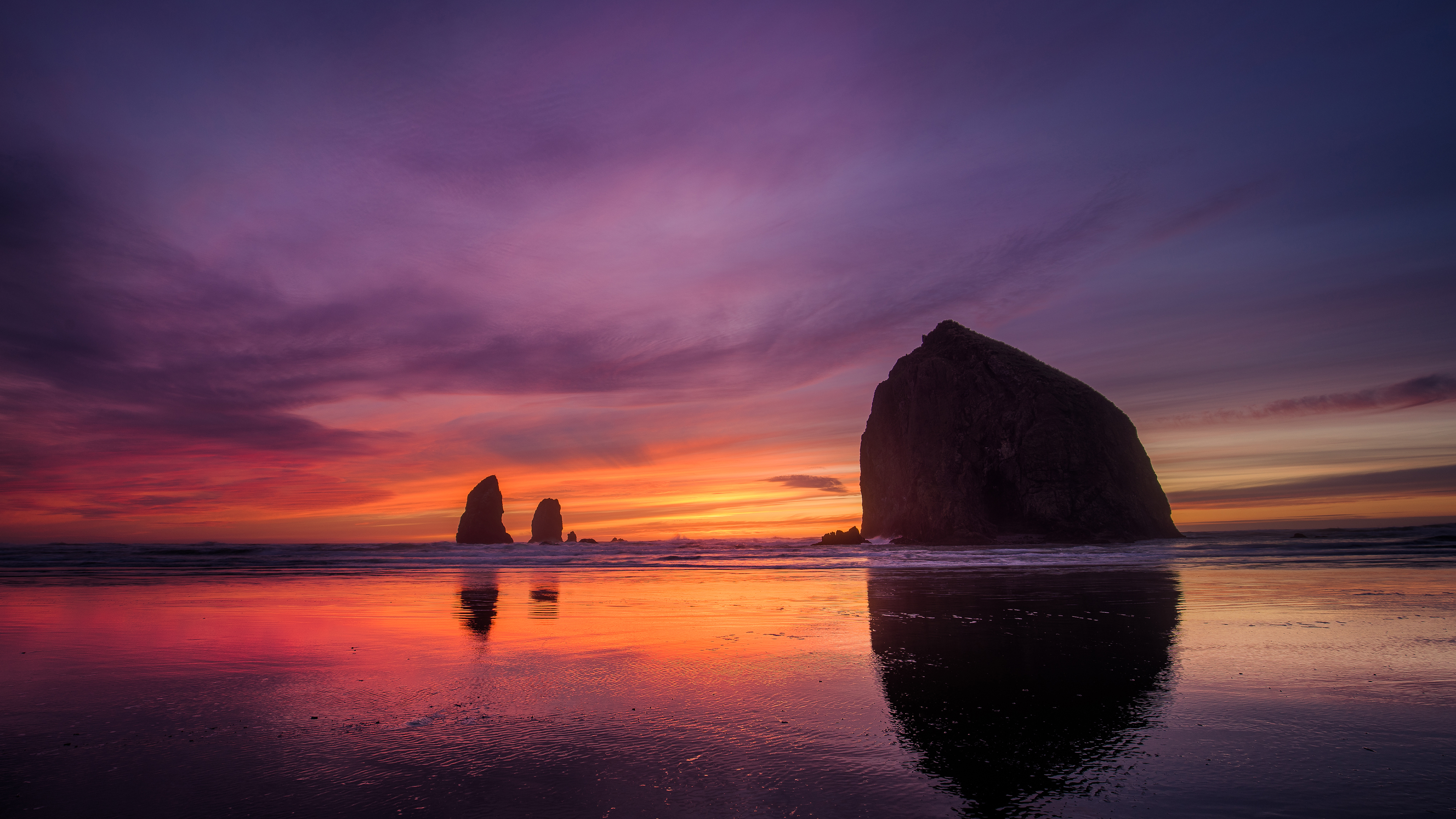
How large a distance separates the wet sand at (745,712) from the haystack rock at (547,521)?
113878 millimetres

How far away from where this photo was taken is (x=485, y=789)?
3.21 meters

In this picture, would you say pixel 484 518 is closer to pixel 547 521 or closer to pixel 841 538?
pixel 547 521

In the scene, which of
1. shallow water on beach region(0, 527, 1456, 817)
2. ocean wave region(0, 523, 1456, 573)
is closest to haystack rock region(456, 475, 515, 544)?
ocean wave region(0, 523, 1456, 573)

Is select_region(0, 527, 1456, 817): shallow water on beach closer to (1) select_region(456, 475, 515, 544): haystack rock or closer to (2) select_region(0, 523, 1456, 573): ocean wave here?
(2) select_region(0, 523, 1456, 573): ocean wave

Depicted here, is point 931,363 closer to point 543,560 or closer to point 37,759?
point 543,560

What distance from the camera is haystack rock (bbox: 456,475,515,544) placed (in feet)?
308

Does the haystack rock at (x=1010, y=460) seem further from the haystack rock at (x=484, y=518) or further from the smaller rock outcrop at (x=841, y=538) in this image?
the haystack rock at (x=484, y=518)

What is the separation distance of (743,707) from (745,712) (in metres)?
0.16

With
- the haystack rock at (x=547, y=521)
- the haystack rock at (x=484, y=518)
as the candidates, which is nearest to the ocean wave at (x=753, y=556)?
the haystack rock at (x=484, y=518)

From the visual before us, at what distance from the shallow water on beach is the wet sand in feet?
0.09

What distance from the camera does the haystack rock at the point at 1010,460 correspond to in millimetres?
61812

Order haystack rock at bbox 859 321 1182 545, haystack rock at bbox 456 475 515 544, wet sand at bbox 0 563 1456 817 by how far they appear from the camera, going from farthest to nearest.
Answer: haystack rock at bbox 456 475 515 544 < haystack rock at bbox 859 321 1182 545 < wet sand at bbox 0 563 1456 817

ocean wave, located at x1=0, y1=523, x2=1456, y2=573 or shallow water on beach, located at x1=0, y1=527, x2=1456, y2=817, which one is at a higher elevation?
shallow water on beach, located at x1=0, y1=527, x2=1456, y2=817

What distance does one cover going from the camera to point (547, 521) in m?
121
